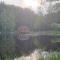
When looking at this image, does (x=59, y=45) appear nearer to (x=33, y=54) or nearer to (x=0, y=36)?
(x=33, y=54)

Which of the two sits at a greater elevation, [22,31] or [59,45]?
[22,31]

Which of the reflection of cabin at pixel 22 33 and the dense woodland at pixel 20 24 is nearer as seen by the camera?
the dense woodland at pixel 20 24

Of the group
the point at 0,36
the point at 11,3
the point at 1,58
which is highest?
the point at 11,3

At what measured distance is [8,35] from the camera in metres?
5.26

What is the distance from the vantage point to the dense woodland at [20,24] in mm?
5152

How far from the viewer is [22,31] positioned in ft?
17.5

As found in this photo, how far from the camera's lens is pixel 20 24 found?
5316mm

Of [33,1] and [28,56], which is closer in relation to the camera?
[28,56]

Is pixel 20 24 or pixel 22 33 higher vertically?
pixel 20 24

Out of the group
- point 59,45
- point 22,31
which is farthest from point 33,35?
point 59,45

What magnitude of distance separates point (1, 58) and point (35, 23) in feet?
3.77

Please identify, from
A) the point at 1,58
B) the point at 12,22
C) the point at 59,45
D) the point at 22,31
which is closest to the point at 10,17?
Result: the point at 12,22

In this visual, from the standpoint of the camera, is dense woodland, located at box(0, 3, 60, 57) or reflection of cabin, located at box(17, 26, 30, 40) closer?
dense woodland, located at box(0, 3, 60, 57)

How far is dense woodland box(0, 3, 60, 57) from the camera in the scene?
16.9 ft
